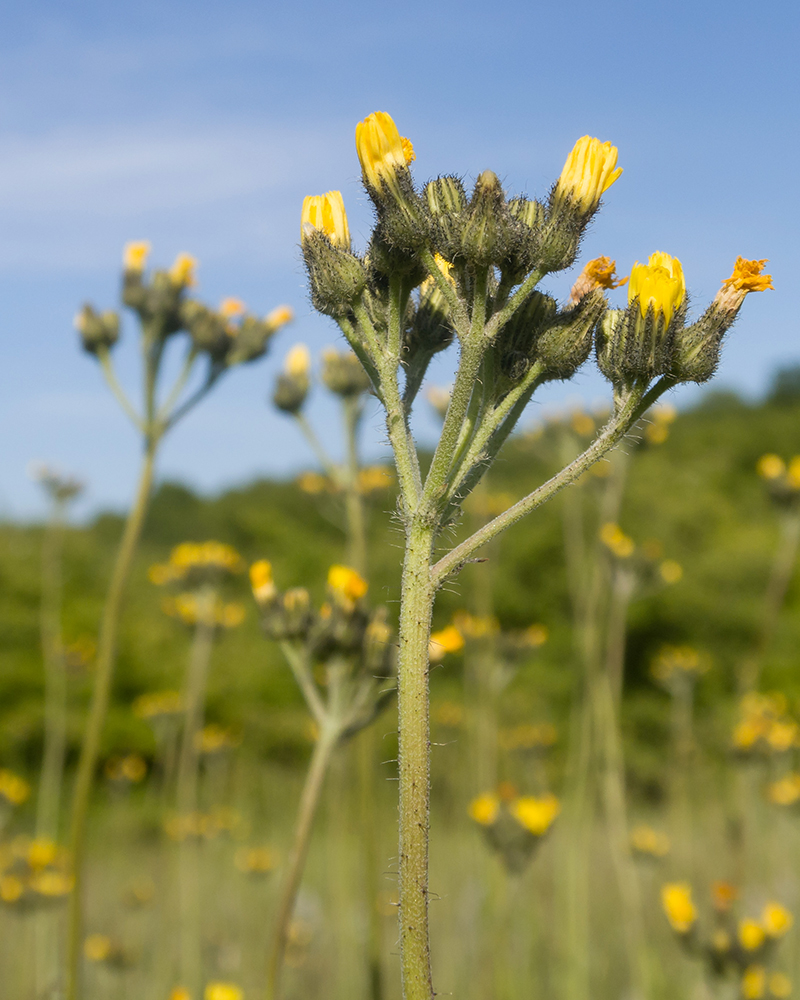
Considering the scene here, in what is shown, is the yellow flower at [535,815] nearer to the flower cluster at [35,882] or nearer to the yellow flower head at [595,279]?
the flower cluster at [35,882]

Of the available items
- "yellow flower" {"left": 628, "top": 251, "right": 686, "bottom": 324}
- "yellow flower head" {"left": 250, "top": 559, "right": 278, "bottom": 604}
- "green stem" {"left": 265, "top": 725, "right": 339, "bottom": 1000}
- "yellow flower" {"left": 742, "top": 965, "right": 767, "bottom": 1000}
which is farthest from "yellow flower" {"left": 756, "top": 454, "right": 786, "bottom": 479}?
"yellow flower" {"left": 628, "top": 251, "right": 686, "bottom": 324}

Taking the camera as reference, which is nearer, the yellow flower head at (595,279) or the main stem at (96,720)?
the yellow flower head at (595,279)

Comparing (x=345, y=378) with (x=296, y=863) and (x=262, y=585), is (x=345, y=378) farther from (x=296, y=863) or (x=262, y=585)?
(x=296, y=863)

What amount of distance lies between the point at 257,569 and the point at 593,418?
421cm

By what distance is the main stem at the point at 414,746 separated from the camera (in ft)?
4.77

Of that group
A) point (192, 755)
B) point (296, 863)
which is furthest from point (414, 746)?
point (192, 755)

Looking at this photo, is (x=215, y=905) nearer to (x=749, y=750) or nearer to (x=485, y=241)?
(x=749, y=750)

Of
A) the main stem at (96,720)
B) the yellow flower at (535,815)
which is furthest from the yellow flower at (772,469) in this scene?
the main stem at (96,720)

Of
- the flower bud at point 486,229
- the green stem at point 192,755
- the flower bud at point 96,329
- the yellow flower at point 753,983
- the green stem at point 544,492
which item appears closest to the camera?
the green stem at point 544,492

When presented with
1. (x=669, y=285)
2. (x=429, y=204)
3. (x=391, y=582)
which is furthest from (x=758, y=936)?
(x=391, y=582)

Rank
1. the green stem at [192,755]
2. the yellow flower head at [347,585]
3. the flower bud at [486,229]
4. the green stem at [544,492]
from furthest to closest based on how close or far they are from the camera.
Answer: the green stem at [192,755] → the yellow flower head at [347,585] → the flower bud at [486,229] → the green stem at [544,492]

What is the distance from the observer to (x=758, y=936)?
13.0ft

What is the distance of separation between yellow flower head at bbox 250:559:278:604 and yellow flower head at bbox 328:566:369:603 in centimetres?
26

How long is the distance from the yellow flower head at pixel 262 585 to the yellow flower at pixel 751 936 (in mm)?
2692
